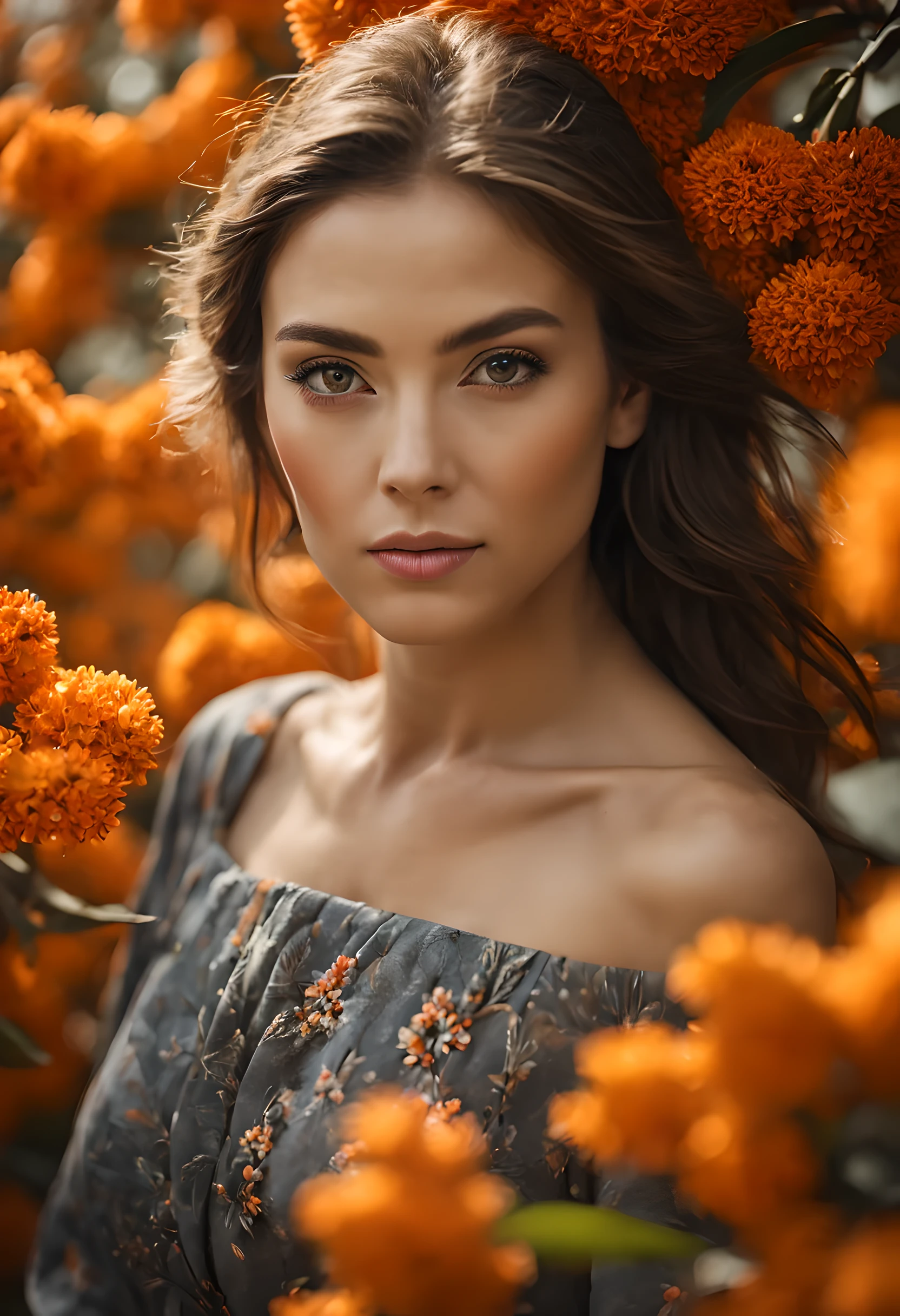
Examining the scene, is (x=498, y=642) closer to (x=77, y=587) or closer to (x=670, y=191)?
(x=670, y=191)

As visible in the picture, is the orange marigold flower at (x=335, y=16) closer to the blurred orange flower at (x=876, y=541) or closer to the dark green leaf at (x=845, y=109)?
the dark green leaf at (x=845, y=109)

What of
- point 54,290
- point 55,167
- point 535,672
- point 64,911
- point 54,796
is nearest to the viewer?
point 54,796

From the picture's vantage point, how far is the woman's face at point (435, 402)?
2.86ft

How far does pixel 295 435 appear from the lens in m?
0.98

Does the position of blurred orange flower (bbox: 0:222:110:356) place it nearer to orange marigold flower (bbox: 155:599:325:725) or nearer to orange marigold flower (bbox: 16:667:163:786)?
orange marigold flower (bbox: 155:599:325:725)

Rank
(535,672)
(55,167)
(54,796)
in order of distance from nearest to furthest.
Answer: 1. (54,796)
2. (535,672)
3. (55,167)

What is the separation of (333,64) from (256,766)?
2.65 ft

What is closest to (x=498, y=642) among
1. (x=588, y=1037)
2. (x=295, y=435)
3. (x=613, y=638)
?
(x=613, y=638)

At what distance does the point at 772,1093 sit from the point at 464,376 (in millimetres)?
631

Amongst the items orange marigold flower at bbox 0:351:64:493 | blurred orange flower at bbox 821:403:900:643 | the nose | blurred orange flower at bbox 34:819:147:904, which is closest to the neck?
the nose

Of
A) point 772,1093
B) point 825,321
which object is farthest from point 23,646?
point 825,321

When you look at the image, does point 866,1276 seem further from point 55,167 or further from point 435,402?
point 55,167

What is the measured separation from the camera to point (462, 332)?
0.87m

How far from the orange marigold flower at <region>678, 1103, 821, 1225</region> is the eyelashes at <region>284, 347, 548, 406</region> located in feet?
2.04
